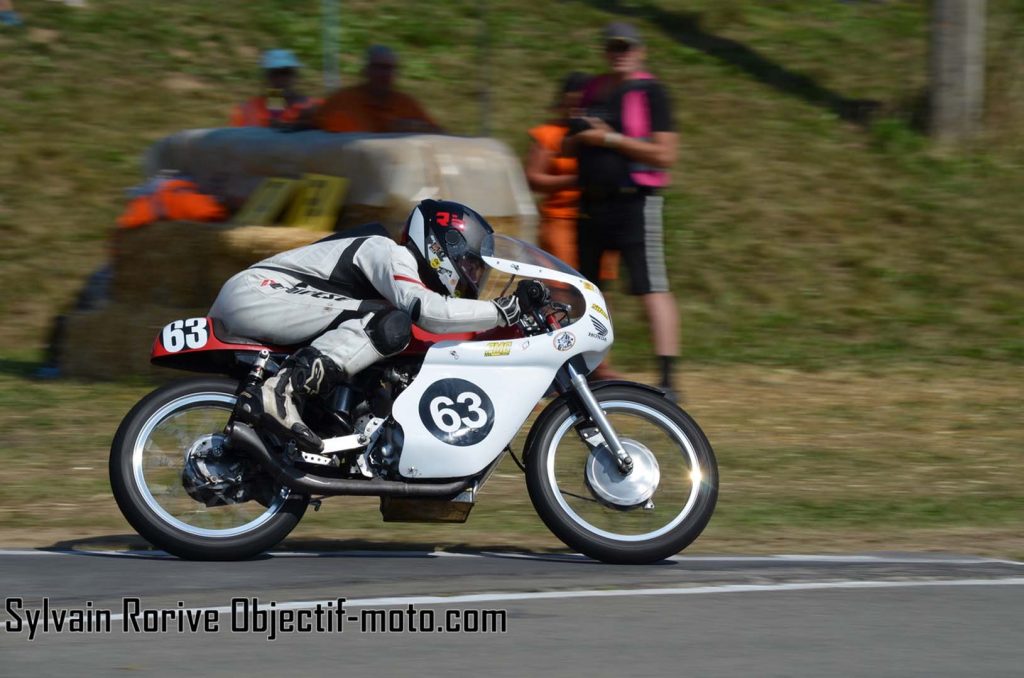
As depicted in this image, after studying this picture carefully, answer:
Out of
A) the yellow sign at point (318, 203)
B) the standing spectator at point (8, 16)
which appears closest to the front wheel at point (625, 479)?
the yellow sign at point (318, 203)

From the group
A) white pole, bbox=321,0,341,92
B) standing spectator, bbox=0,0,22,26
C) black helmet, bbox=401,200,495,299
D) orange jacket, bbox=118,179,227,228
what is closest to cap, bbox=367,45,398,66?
orange jacket, bbox=118,179,227,228

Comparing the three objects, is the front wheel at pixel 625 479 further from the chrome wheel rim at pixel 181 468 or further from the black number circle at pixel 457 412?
the chrome wheel rim at pixel 181 468

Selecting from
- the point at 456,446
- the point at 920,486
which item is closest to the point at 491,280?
the point at 456,446

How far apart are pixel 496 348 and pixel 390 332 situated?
1.47 ft

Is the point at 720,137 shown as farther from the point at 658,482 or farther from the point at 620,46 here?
the point at 658,482

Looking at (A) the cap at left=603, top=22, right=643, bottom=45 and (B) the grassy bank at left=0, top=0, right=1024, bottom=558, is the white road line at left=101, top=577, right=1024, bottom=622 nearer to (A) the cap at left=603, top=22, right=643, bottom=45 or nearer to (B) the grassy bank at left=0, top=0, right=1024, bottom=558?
(B) the grassy bank at left=0, top=0, right=1024, bottom=558

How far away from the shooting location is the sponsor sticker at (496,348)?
256 inches

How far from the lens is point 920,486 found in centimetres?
879

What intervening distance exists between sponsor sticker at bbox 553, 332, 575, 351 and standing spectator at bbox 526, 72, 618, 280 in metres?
3.94

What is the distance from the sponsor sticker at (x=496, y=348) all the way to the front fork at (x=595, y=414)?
27 centimetres

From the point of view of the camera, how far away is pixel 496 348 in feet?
21.4

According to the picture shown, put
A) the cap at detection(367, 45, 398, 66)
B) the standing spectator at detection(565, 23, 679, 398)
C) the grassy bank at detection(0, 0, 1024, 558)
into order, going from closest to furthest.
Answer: the grassy bank at detection(0, 0, 1024, 558), the standing spectator at detection(565, 23, 679, 398), the cap at detection(367, 45, 398, 66)

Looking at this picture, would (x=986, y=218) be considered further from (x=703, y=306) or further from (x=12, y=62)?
(x=12, y=62)

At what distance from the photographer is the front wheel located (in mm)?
6516
